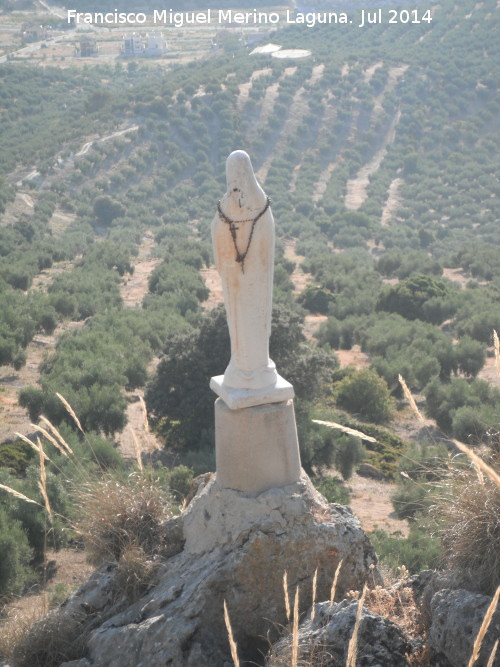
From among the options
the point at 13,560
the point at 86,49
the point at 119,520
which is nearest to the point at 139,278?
the point at 13,560

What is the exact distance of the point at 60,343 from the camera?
23.2 metres

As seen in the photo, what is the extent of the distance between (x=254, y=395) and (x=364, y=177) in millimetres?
55240

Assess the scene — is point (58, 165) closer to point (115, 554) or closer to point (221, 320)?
point (221, 320)

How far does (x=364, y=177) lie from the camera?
60844 mm

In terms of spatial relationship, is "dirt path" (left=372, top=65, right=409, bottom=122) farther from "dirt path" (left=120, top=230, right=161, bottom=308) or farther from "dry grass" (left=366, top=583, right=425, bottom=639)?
"dry grass" (left=366, top=583, right=425, bottom=639)

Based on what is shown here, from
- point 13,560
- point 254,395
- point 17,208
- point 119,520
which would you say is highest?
point 254,395

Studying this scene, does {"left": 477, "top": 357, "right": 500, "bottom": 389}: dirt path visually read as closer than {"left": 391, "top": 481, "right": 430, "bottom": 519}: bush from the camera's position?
No

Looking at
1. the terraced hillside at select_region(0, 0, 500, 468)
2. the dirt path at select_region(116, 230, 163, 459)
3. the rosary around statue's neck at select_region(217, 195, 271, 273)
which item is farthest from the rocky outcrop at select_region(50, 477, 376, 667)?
the terraced hillside at select_region(0, 0, 500, 468)

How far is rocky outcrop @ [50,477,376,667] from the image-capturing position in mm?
6629

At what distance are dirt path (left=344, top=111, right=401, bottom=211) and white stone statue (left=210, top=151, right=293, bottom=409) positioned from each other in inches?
1907

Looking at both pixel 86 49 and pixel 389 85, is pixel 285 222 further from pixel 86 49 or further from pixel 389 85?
pixel 86 49

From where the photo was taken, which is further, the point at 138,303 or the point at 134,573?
the point at 138,303

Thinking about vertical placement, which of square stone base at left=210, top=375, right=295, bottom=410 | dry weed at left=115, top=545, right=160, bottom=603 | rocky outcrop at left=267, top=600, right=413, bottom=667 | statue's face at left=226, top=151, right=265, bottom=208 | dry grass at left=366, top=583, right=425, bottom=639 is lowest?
dry weed at left=115, top=545, right=160, bottom=603

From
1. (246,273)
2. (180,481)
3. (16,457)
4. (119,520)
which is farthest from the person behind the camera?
(16,457)
